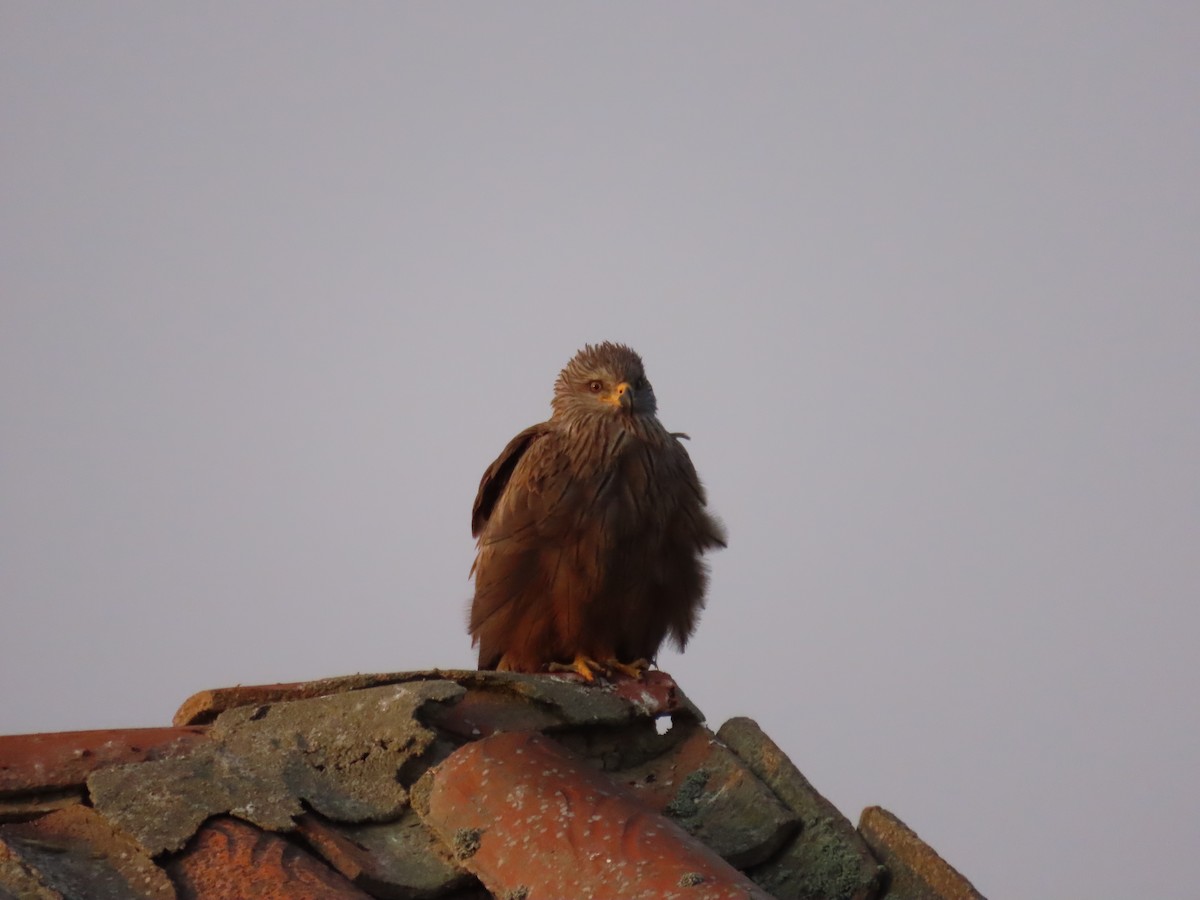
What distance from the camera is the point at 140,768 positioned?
349 centimetres

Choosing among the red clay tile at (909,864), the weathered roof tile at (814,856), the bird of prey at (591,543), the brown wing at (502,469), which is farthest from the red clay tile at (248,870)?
the brown wing at (502,469)

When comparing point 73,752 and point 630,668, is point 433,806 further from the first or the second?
point 630,668

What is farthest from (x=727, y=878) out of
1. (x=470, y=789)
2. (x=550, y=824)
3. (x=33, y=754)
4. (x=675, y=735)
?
(x=33, y=754)

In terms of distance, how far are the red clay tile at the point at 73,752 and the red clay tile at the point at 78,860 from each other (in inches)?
4.8

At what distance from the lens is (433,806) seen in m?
3.53

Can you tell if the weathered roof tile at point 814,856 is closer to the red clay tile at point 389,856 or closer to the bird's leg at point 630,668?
the bird's leg at point 630,668

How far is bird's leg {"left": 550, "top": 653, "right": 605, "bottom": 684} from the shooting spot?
5.21 m

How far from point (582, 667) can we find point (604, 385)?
1.55 metres

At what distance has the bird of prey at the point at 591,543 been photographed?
18.9 ft

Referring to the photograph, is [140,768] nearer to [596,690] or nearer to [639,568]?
[596,690]

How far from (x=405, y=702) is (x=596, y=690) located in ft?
2.72

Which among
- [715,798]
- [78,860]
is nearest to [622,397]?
[715,798]

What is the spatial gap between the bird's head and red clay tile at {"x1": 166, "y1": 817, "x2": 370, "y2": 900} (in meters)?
3.19

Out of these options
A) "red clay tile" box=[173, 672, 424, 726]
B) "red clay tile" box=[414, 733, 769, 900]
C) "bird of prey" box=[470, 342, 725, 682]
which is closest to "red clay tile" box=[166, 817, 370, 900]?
→ "red clay tile" box=[414, 733, 769, 900]
